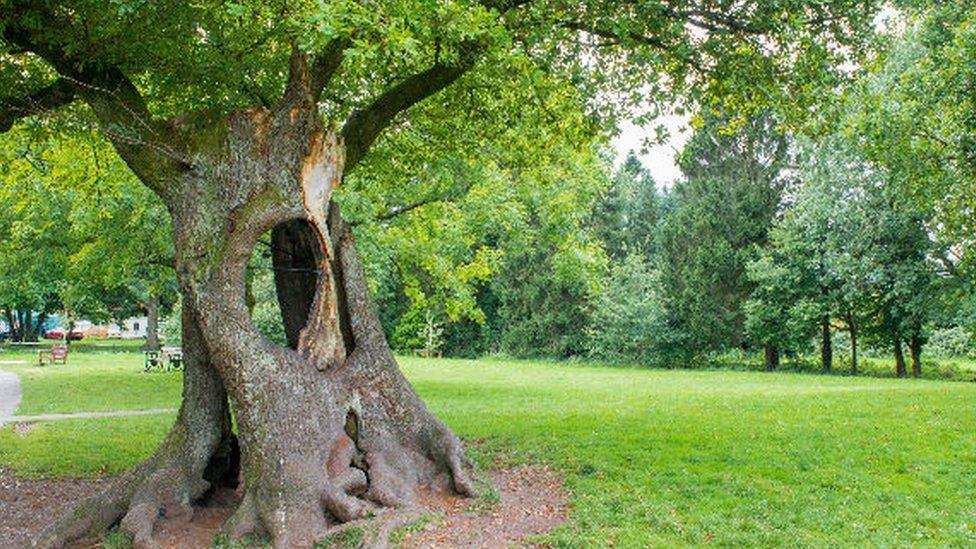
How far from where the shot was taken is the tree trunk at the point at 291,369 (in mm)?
8500

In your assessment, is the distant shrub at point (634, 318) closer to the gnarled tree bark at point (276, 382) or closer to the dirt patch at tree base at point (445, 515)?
the dirt patch at tree base at point (445, 515)

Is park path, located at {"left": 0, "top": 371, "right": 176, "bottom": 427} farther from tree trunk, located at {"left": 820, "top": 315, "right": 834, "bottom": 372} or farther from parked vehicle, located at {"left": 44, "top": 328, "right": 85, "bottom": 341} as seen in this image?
parked vehicle, located at {"left": 44, "top": 328, "right": 85, "bottom": 341}

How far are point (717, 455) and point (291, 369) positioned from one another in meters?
6.11

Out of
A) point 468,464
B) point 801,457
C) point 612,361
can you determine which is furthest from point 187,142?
point 612,361

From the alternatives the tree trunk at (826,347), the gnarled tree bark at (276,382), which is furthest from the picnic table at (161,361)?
the tree trunk at (826,347)

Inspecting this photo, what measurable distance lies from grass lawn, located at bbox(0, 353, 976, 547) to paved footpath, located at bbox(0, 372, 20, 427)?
429 mm

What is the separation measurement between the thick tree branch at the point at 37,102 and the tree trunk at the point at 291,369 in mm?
2122

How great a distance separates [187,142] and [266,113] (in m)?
0.95

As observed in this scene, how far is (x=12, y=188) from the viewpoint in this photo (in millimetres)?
19391

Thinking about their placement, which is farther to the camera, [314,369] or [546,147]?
[546,147]

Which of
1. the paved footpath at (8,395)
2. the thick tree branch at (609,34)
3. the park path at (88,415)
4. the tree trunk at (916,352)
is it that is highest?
the thick tree branch at (609,34)

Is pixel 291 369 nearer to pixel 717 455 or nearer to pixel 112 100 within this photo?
pixel 112 100

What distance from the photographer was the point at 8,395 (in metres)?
23.1

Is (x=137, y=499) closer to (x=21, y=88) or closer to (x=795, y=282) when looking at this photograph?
(x=21, y=88)
